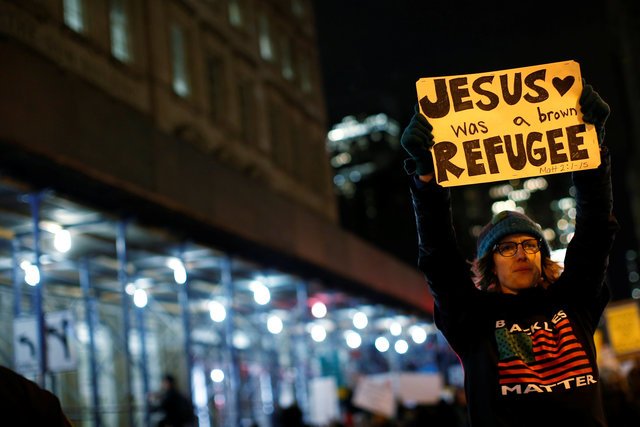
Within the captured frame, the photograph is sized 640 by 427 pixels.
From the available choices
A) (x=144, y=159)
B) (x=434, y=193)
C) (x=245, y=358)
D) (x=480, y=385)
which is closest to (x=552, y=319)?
(x=480, y=385)

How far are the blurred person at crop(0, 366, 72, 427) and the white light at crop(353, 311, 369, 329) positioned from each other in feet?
102

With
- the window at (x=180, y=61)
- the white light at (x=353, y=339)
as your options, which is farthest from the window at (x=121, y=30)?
the white light at (x=353, y=339)

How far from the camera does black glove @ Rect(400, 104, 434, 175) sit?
3.79 meters

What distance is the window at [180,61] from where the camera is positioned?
28.6 meters

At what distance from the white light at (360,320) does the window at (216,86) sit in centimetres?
770

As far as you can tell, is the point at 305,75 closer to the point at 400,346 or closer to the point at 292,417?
the point at 400,346

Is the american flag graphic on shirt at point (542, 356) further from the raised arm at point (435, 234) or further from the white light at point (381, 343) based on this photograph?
the white light at point (381, 343)

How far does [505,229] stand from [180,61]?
1025 inches

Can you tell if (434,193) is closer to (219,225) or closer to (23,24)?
(219,225)

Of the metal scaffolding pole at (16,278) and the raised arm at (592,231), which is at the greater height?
the metal scaffolding pole at (16,278)

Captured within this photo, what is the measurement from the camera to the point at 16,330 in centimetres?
1305

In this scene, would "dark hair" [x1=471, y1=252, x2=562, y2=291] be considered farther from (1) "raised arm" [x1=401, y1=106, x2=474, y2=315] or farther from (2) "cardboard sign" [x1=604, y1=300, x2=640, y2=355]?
(2) "cardboard sign" [x1=604, y1=300, x2=640, y2=355]

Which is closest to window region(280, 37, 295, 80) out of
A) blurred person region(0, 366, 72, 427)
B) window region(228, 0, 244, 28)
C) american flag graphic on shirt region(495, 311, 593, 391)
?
window region(228, 0, 244, 28)

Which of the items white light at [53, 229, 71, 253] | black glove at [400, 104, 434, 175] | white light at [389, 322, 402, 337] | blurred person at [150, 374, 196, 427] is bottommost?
blurred person at [150, 374, 196, 427]
